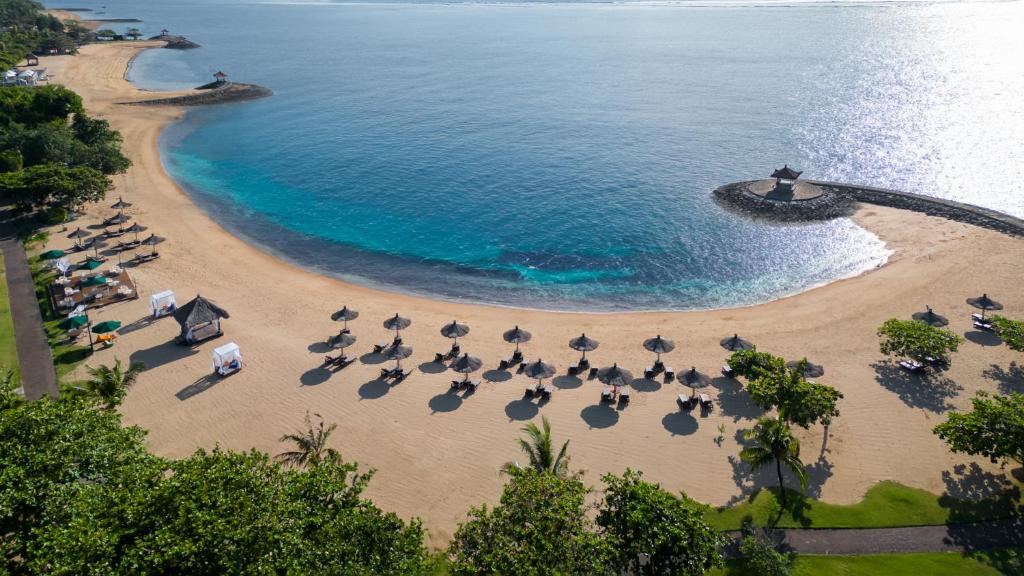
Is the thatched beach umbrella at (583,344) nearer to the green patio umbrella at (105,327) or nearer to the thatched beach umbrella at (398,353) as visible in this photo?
the thatched beach umbrella at (398,353)

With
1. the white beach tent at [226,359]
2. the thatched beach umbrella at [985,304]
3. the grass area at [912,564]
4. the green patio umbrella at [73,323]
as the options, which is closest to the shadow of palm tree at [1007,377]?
the thatched beach umbrella at [985,304]

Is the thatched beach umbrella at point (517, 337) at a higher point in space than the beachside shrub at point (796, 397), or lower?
lower

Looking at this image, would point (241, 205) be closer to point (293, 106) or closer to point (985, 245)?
point (293, 106)

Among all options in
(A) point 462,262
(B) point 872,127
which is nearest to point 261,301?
(A) point 462,262

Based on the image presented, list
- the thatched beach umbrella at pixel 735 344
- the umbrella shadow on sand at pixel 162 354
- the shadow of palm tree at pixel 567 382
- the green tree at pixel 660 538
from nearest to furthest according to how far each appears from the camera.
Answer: the green tree at pixel 660 538
the shadow of palm tree at pixel 567 382
the thatched beach umbrella at pixel 735 344
the umbrella shadow on sand at pixel 162 354

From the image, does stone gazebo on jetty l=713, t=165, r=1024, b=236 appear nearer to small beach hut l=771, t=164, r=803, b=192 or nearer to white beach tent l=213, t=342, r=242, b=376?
small beach hut l=771, t=164, r=803, b=192

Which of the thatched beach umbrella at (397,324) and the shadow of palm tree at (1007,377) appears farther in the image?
the thatched beach umbrella at (397,324)

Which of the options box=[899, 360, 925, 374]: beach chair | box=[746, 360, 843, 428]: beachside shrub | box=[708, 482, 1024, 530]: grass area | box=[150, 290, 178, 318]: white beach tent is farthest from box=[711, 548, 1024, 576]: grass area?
box=[150, 290, 178, 318]: white beach tent
